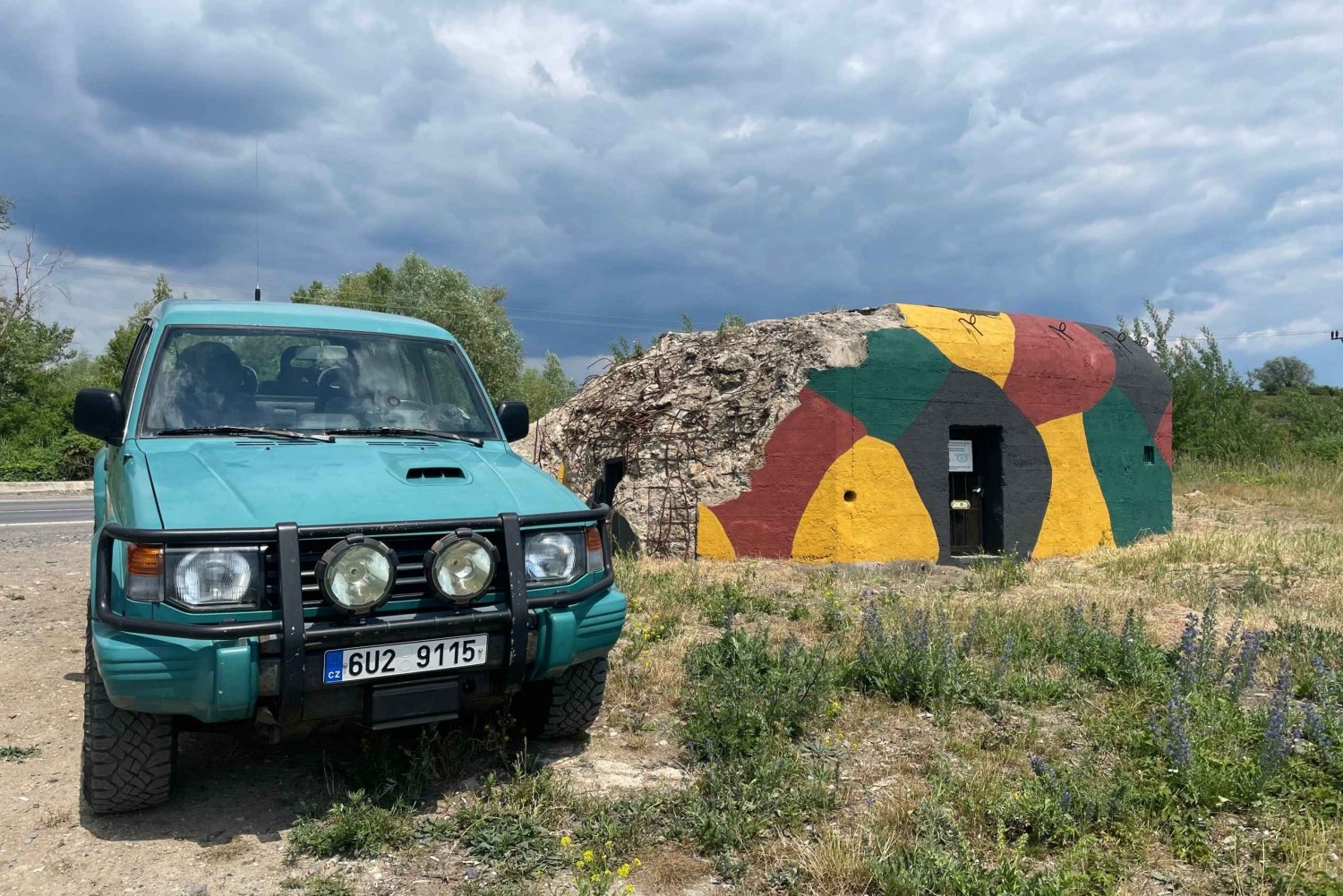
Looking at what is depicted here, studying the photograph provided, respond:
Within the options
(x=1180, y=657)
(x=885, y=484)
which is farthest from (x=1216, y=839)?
(x=885, y=484)

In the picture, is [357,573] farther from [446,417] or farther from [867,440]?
[867,440]

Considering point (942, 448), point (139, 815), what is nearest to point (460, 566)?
point (139, 815)

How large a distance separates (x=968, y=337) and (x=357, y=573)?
8.77 m

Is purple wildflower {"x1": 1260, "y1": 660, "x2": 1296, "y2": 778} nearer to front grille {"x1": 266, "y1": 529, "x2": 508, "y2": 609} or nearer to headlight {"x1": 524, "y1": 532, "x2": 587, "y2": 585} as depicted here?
headlight {"x1": 524, "y1": 532, "x2": 587, "y2": 585}

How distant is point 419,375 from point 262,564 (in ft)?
6.11

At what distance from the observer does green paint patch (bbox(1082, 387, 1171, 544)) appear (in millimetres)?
11516

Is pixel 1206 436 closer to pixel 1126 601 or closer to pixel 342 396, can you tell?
pixel 1126 601

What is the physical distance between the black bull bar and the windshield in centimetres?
102

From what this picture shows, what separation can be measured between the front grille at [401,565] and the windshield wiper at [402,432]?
3.52 ft

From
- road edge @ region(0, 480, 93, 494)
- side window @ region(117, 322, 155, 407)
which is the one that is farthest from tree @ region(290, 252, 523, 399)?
side window @ region(117, 322, 155, 407)

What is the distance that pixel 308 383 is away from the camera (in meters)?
4.38

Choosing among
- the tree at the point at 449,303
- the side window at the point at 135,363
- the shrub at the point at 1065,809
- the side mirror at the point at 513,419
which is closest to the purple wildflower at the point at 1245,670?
the shrub at the point at 1065,809

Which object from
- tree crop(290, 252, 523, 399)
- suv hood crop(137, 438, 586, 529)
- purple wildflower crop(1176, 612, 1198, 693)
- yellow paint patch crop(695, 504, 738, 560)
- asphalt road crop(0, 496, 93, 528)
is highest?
tree crop(290, 252, 523, 399)

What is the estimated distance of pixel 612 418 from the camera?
10.8m
